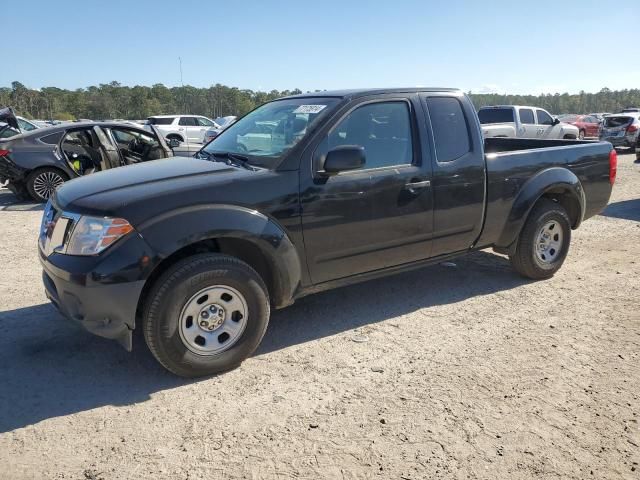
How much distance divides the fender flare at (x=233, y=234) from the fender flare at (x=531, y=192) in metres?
2.36

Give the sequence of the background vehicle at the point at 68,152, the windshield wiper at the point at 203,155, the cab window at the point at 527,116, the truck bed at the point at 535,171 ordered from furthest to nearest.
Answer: the cab window at the point at 527,116, the background vehicle at the point at 68,152, the truck bed at the point at 535,171, the windshield wiper at the point at 203,155

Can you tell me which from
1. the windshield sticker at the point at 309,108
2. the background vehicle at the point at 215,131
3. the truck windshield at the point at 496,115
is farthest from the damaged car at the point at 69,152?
the truck windshield at the point at 496,115

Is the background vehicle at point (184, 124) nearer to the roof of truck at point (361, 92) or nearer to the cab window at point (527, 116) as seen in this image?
the cab window at point (527, 116)

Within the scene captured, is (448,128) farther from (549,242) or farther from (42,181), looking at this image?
(42,181)

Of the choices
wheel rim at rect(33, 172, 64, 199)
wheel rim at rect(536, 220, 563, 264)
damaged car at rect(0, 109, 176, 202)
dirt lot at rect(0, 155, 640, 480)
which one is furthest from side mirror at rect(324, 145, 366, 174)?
wheel rim at rect(33, 172, 64, 199)

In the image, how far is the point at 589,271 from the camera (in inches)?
218

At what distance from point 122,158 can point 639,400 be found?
8600mm

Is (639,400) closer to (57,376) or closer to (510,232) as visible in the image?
(510,232)

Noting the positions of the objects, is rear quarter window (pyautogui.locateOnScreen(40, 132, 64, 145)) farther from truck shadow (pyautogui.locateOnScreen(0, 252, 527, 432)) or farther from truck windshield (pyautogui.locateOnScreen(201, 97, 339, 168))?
truck windshield (pyautogui.locateOnScreen(201, 97, 339, 168))

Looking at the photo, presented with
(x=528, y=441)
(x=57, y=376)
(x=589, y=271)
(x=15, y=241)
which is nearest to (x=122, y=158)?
(x=15, y=241)

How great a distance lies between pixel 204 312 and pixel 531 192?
11.2 feet

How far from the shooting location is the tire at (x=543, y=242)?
5016 millimetres

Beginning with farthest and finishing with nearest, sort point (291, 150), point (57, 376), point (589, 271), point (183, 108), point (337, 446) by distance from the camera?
point (183, 108), point (589, 271), point (291, 150), point (57, 376), point (337, 446)

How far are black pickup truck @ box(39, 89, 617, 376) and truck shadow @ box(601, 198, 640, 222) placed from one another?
4.13 meters
